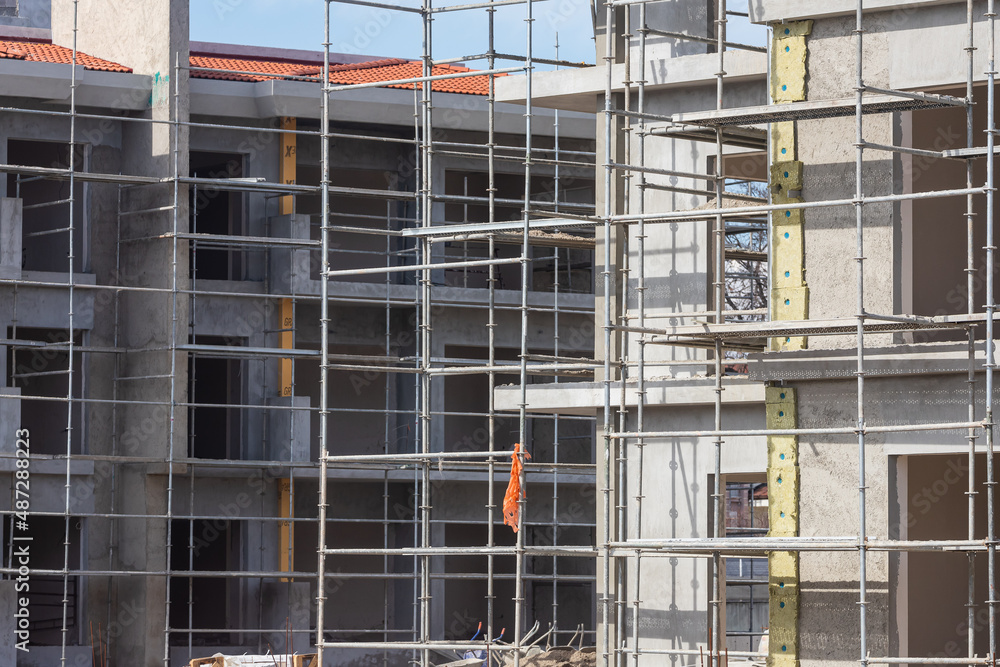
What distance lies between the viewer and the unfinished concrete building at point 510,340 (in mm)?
12922

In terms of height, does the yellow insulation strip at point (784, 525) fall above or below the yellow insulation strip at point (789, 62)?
below

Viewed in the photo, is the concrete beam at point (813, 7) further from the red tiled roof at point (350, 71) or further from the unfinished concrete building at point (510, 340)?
the red tiled roof at point (350, 71)

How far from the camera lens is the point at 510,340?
2842 cm

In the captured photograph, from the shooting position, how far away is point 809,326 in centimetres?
1236

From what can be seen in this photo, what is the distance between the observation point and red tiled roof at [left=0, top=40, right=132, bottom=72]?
25672 mm

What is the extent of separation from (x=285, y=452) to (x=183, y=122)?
220 inches

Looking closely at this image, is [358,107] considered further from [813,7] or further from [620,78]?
[813,7]

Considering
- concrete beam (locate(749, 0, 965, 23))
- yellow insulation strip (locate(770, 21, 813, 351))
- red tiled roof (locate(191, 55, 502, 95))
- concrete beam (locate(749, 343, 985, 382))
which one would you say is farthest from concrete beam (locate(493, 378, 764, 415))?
red tiled roof (locate(191, 55, 502, 95))

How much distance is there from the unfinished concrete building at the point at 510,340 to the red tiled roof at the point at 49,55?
0.69ft

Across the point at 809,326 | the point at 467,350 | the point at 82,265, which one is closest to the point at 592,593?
the point at 467,350

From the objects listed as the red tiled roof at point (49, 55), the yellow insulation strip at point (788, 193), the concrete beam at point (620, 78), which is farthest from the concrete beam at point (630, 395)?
the red tiled roof at point (49, 55)

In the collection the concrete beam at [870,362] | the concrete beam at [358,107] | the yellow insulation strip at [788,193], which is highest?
the concrete beam at [358,107]

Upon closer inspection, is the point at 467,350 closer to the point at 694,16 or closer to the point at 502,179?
the point at 502,179

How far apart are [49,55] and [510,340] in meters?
9.17
